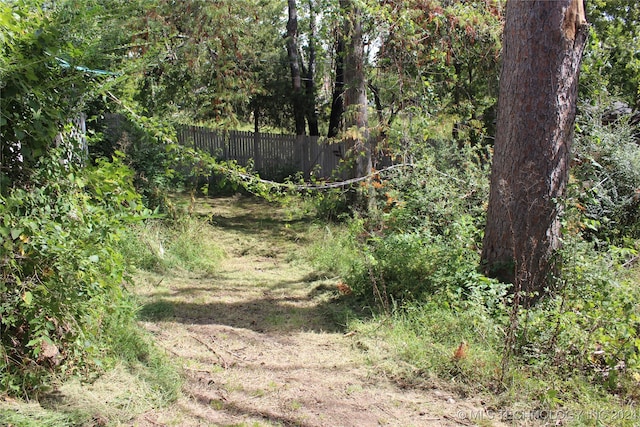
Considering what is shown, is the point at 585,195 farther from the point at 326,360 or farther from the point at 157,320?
the point at 157,320

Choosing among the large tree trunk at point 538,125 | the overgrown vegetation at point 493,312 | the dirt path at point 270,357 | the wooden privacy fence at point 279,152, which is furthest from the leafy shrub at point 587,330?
the wooden privacy fence at point 279,152

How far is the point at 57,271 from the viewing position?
9.73ft

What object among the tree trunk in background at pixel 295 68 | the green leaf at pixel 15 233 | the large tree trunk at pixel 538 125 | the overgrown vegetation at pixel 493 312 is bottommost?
the overgrown vegetation at pixel 493 312

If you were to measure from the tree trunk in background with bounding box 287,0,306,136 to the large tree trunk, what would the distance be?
1165 cm

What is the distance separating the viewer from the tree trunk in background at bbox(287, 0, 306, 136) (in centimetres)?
1541

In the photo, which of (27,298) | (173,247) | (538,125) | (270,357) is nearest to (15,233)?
(27,298)

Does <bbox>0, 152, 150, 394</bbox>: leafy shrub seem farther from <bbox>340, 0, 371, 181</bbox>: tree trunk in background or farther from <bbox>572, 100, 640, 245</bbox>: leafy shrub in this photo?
<bbox>572, 100, 640, 245</bbox>: leafy shrub

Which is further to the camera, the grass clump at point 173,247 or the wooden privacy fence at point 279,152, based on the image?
the wooden privacy fence at point 279,152

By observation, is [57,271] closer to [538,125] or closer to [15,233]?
[15,233]

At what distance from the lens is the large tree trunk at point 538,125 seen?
4.54 meters

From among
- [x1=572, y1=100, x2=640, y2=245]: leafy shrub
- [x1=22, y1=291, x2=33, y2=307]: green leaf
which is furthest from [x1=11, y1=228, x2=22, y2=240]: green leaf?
[x1=572, y1=100, x2=640, y2=245]: leafy shrub

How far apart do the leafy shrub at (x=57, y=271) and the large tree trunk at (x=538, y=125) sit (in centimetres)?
347

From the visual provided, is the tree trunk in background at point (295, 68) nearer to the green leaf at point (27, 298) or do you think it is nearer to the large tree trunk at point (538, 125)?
the large tree trunk at point (538, 125)

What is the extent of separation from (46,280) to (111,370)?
84cm
